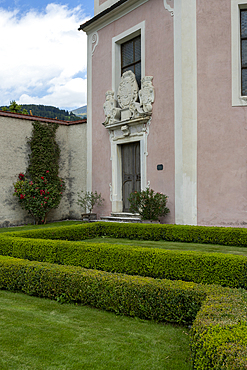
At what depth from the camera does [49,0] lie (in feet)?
35.9

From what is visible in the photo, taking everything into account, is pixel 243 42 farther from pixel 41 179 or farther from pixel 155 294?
pixel 155 294

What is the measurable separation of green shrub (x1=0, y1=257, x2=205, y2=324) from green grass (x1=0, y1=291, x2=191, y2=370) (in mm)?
130

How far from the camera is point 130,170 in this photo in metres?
12.4

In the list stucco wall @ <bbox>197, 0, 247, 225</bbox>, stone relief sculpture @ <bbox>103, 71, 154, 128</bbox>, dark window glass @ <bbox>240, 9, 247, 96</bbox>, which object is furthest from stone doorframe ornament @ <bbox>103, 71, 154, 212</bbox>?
dark window glass @ <bbox>240, 9, 247, 96</bbox>

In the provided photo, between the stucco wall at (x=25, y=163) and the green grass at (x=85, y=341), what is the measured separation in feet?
30.2

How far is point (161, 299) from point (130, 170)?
8.98m

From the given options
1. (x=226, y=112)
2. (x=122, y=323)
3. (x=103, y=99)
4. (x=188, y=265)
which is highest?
(x=103, y=99)

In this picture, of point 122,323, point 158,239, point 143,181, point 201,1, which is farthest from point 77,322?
point 201,1

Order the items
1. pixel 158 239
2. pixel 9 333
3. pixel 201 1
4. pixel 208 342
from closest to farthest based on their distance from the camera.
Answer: pixel 208 342
pixel 9 333
pixel 158 239
pixel 201 1

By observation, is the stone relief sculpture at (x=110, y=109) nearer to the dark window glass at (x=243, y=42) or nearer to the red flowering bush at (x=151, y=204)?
the red flowering bush at (x=151, y=204)

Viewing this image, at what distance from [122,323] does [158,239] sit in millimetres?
5202

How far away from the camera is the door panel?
12094 millimetres

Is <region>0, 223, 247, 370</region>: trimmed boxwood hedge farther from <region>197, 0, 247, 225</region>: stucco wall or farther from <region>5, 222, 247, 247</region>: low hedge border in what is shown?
<region>197, 0, 247, 225</region>: stucco wall

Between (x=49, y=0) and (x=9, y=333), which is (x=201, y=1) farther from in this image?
(x=9, y=333)
